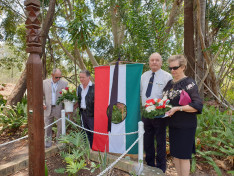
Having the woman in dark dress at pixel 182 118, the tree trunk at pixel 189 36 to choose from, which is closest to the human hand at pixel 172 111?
the woman in dark dress at pixel 182 118

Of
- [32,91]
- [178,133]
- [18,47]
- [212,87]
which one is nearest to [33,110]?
[32,91]

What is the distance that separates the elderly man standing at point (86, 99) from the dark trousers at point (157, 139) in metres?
1.34

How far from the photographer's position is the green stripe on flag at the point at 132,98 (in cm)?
314

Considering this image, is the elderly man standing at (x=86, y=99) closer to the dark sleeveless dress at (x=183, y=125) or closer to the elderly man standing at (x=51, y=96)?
the elderly man standing at (x=51, y=96)

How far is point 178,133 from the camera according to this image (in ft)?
7.78

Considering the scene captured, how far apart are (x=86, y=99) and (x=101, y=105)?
0.46 m

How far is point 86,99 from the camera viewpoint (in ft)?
12.3

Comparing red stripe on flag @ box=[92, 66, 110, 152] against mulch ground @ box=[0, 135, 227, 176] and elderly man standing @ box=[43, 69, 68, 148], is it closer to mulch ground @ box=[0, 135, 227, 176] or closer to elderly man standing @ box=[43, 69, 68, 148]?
mulch ground @ box=[0, 135, 227, 176]

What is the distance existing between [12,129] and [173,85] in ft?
16.7

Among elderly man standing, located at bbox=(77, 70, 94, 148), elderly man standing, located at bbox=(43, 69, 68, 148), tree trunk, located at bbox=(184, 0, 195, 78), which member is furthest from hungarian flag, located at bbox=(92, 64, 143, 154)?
tree trunk, located at bbox=(184, 0, 195, 78)

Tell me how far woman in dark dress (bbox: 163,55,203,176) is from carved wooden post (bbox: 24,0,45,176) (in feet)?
5.15

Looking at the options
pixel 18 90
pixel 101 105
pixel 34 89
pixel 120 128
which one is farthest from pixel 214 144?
pixel 18 90

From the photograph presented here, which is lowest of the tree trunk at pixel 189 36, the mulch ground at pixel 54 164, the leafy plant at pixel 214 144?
the mulch ground at pixel 54 164

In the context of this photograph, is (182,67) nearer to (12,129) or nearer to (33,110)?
(33,110)
